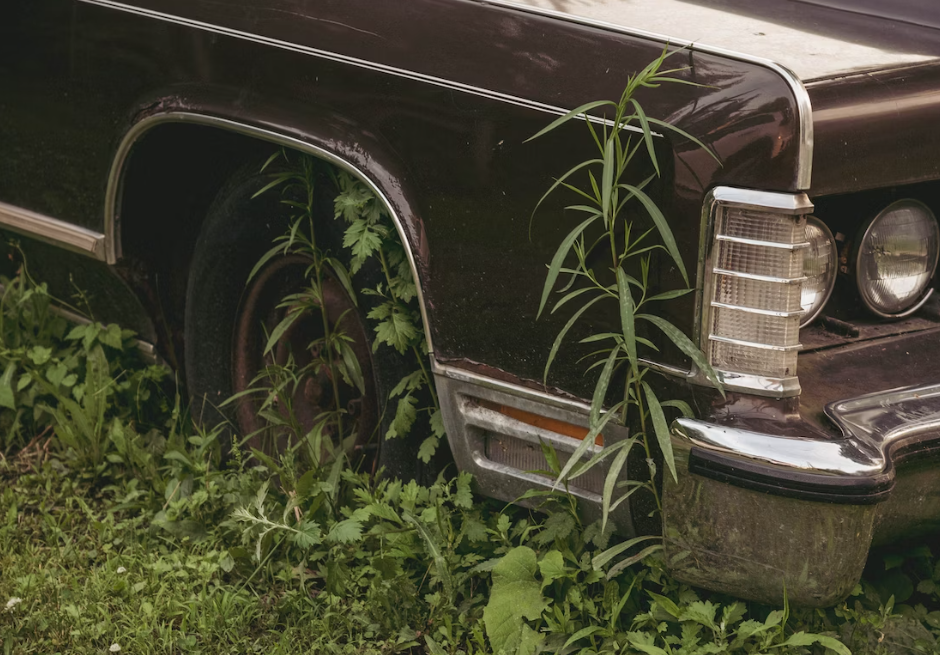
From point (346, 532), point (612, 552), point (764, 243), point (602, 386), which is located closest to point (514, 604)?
point (612, 552)

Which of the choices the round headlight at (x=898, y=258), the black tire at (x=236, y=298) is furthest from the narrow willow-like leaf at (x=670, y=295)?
the black tire at (x=236, y=298)

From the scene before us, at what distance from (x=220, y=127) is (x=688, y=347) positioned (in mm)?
1153

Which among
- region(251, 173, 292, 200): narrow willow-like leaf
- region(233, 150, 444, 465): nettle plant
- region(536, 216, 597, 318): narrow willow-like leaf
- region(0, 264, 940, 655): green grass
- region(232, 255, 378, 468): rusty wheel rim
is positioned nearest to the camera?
region(536, 216, 597, 318): narrow willow-like leaf

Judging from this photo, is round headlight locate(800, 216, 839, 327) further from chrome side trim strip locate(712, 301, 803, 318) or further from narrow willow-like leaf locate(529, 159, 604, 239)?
narrow willow-like leaf locate(529, 159, 604, 239)

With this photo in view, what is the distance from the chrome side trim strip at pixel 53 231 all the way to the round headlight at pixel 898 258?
1764 mm

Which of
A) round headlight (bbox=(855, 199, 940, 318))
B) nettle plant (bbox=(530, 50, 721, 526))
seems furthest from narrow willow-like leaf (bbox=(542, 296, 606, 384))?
round headlight (bbox=(855, 199, 940, 318))

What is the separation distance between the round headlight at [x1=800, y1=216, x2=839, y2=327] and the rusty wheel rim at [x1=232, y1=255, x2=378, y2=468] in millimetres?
949

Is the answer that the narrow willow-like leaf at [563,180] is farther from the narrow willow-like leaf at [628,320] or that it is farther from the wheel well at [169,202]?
the wheel well at [169,202]

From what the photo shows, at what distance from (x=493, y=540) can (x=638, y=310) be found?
653 mm

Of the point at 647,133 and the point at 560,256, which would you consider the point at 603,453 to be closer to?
the point at 560,256

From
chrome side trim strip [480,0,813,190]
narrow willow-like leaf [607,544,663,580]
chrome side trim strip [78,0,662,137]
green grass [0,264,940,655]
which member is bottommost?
green grass [0,264,940,655]

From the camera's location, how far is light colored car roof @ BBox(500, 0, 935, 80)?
6.25 feet

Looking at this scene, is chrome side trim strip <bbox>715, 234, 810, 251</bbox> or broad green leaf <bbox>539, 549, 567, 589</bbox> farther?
broad green leaf <bbox>539, 549, 567, 589</bbox>

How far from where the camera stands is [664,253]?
183 centimetres
